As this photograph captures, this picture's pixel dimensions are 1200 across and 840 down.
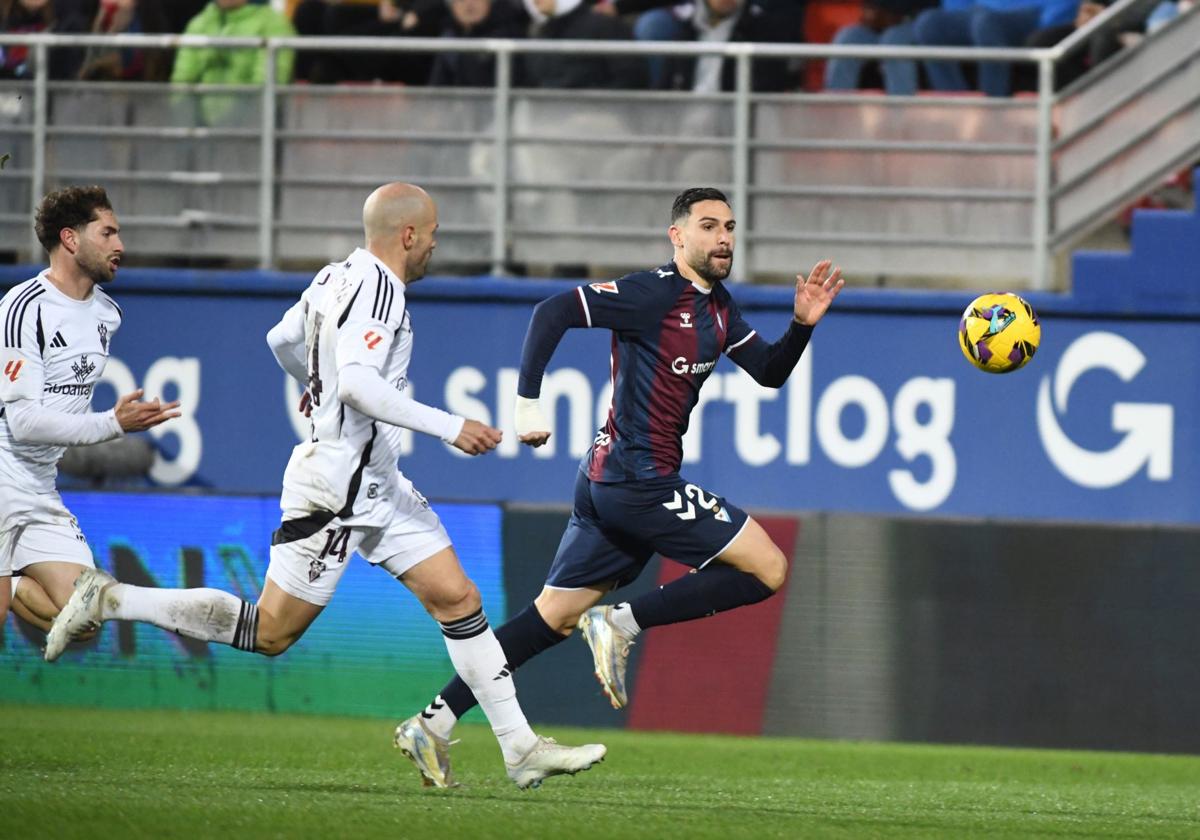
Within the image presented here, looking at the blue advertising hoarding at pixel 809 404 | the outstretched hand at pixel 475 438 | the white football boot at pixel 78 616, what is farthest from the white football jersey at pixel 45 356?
the blue advertising hoarding at pixel 809 404

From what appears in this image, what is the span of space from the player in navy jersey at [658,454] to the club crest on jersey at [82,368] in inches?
66.8

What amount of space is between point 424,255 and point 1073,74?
708 centimetres

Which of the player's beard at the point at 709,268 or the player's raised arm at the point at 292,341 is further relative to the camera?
the player's beard at the point at 709,268

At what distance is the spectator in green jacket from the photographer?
13.7 m

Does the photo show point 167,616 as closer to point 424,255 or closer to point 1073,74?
point 424,255

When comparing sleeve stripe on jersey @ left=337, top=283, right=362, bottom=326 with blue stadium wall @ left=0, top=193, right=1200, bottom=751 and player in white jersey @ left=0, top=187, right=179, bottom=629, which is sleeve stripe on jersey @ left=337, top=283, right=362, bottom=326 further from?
blue stadium wall @ left=0, top=193, right=1200, bottom=751

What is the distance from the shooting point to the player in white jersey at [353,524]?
696 centimetres

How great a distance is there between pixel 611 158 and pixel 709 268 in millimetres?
5568

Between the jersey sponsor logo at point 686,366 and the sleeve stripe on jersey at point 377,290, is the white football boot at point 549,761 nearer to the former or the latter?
the jersey sponsor logo at point 686,366

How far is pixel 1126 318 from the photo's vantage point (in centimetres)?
1268

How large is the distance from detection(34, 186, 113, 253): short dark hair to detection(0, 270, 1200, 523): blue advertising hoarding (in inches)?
212

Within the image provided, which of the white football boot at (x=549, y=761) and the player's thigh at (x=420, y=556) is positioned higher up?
the player's thigh at (x=420, y=556)

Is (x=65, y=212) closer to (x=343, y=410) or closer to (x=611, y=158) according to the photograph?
(x=343, y=410)

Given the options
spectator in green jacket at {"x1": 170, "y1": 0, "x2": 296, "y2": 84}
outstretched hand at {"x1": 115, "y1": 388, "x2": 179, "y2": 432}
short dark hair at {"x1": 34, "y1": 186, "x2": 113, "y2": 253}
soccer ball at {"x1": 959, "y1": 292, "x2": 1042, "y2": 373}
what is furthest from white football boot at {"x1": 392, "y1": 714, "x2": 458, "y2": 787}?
spectator in green jacket at {"x1": 170, "y1": 0, "x2": 296, "y2": 84}
